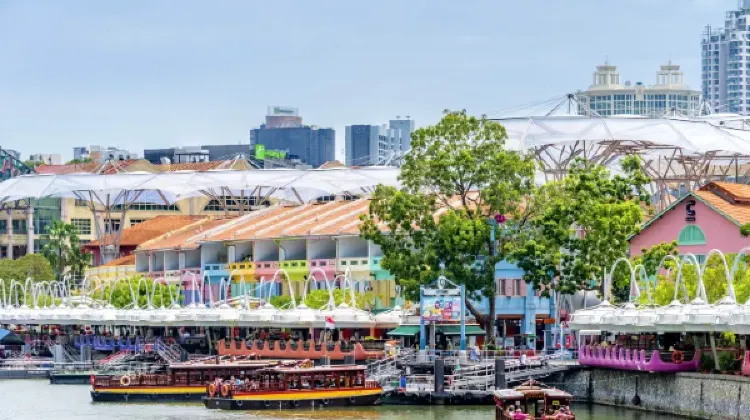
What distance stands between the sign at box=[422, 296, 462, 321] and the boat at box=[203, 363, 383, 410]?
19.8 feet

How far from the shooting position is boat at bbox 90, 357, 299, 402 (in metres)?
95.2

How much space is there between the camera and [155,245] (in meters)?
153

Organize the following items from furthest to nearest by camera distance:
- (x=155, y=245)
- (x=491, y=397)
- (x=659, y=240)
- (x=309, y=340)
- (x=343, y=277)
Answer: (x=155, y=245)
(x=343, y=277)
(x=309, y=340)
(x=659, y=240)
(x=491, y=397)

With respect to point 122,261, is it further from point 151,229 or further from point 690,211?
point 690,211

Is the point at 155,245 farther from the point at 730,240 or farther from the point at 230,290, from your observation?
the point at 730,240

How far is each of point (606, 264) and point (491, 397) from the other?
11871 mm

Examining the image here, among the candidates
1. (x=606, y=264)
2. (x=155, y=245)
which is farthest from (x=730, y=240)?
(x=155, y=245)

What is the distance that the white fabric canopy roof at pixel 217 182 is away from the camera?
524 ft

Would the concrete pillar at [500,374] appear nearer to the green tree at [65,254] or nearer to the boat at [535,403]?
the boat at [535,403]

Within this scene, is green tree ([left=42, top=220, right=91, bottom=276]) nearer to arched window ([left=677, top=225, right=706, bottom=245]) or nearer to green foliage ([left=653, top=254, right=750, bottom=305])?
arched window ([left=677, top=225, right=706, bottom=245])

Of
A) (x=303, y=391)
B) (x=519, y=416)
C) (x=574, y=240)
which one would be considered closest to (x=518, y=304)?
(x=574, y=240)

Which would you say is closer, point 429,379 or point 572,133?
point 429,379

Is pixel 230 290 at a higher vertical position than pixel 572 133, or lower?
lower

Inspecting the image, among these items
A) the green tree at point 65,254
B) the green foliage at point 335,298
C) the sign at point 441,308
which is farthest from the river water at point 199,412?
the green tree at point 65,254
